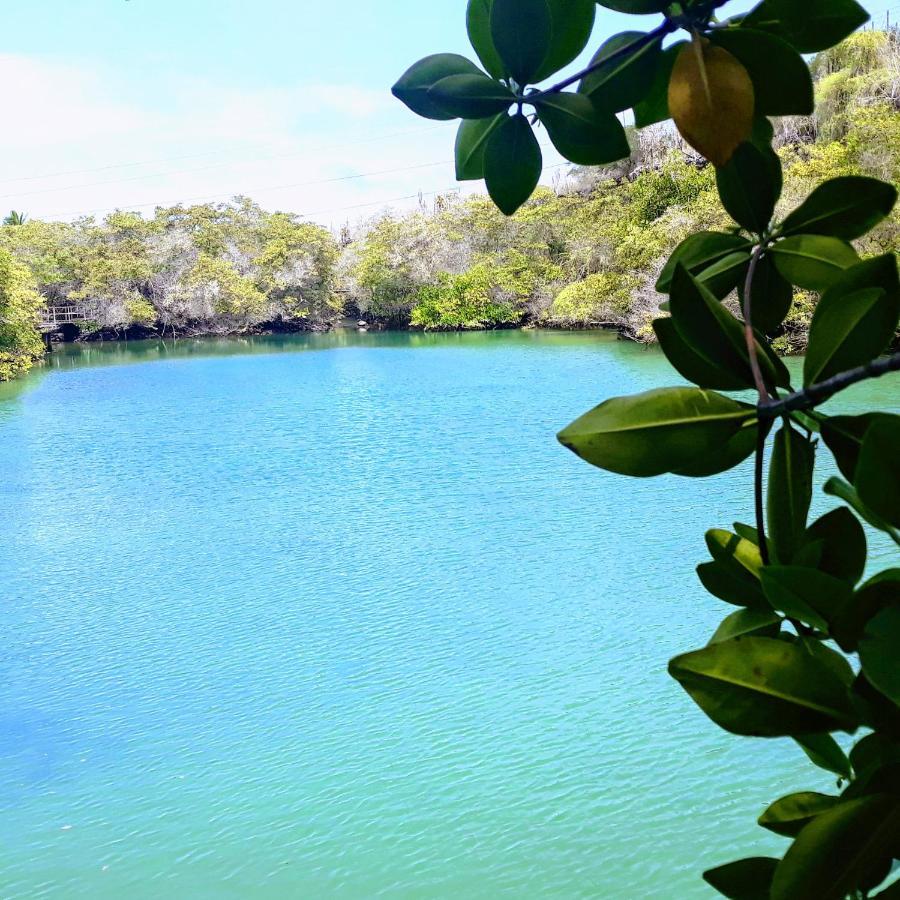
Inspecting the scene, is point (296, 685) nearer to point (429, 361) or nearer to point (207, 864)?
point (207, 864)

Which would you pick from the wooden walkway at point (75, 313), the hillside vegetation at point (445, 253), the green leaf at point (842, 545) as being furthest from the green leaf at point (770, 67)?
the wooden walkway at point (75, 313)

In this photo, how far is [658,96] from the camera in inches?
11.1

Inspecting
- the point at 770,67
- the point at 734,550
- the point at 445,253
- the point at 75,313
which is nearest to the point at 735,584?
the point at 734,550

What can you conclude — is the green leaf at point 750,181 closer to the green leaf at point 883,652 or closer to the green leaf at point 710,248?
the green leaf at point 710,248

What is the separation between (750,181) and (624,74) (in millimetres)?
45

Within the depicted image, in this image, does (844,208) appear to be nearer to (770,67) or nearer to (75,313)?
(770,67)

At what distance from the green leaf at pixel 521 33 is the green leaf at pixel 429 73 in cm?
2

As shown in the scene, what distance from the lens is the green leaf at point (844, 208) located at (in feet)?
0.81

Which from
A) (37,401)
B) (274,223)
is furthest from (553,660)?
(274,223)

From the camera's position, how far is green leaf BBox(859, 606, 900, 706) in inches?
6.5

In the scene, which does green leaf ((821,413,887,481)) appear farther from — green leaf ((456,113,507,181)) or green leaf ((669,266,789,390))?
green leaf ((456,113,507,181))

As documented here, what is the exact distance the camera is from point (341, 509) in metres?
5.94

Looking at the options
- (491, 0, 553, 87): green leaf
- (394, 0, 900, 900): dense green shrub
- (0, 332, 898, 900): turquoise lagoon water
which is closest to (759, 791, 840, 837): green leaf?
(394, 0, 900, 900): dense green shrub

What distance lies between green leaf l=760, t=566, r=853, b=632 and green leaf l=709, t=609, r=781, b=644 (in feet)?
0.13
